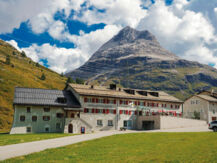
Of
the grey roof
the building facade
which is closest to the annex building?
the grey roof

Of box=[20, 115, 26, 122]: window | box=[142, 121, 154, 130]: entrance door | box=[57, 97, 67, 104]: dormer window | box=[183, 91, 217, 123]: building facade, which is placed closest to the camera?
box=[20, 115, 26, 122]: window

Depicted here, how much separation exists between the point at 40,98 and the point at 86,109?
12155mm

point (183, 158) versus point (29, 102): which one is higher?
point (29, 102)


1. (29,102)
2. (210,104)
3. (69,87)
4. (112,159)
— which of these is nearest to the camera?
(112,159)

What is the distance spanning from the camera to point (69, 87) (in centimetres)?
6644

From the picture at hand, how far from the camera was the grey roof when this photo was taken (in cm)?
5134

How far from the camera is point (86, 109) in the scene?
189 ft

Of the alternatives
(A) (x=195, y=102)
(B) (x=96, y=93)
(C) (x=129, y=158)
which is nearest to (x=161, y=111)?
(A) (x=195, y=102)

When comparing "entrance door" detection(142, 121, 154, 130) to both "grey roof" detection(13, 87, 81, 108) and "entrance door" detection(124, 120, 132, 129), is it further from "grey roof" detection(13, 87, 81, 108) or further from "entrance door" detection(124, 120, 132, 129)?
"grey roof" detection(13, 87, 81, 108)

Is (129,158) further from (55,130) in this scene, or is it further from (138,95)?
(138,95)

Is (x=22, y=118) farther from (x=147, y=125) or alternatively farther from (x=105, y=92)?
(x=147, y=125)

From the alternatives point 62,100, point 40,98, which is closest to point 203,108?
point 62,100

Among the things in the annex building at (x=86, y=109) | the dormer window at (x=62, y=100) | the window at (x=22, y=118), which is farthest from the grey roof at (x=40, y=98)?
the window at (x=22, y=118)

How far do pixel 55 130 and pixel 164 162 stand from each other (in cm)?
4286
